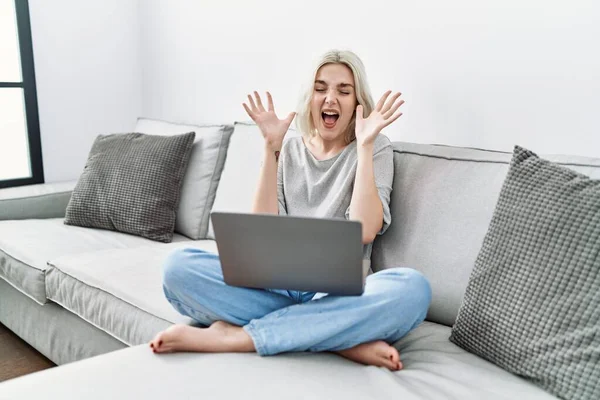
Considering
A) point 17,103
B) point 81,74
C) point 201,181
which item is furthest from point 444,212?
point 17,103

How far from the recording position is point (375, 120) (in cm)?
167

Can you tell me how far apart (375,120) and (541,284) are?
67 centimetres

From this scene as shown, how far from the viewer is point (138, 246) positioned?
7.26 feet

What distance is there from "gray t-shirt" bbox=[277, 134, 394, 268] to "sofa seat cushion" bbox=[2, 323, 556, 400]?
49 cm

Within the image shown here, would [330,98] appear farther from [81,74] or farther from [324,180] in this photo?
[81,74]

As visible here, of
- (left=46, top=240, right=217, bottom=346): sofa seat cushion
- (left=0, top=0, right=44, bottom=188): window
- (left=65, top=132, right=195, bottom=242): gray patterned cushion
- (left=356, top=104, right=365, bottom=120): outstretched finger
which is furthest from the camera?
(left=0, top=0, right=44, bottom=188): window

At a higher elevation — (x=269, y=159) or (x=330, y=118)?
(x=330, y=118)

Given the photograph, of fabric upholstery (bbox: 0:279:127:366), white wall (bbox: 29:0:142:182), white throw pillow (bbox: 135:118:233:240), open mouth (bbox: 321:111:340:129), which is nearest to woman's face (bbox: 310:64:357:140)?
open mouth (bbox: 321:111:340:129)

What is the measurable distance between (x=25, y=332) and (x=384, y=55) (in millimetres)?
1656

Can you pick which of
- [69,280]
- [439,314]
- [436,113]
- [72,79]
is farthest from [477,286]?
[72,79]

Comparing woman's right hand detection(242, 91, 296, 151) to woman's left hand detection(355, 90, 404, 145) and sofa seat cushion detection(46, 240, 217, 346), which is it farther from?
sofa seat cushion detection(46, 240, 217, 346)

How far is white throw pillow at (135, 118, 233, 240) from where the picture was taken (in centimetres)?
237

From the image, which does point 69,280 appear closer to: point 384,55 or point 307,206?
point 307,206

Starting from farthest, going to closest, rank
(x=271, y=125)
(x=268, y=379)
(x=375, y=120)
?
1. (x=271, y=125)
2. (x=375, y=120)
3. (x=268, y=379)
